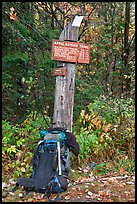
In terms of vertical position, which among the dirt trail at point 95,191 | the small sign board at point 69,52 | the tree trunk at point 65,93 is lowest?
the dirt trail at point 95,191

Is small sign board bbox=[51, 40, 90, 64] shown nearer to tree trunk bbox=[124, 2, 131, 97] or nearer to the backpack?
the backpack

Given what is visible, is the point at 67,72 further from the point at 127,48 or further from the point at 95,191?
the point at 127,48

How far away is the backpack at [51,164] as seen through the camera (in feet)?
12.6

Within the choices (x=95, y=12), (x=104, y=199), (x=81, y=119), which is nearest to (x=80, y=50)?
(x=81, y=119)

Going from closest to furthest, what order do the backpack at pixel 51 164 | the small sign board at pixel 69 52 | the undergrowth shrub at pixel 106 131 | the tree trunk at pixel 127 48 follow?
1. the backpack at pixel 51 164
2. the small sign board at pixel 69 52
3. the undergrowth shrub at pixel 106 131
4. the tree trunk at pixel 127 48

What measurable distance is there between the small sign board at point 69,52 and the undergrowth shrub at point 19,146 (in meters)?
1.67

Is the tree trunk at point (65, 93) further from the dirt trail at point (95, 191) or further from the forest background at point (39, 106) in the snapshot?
the dirt trail at point (95, 191)

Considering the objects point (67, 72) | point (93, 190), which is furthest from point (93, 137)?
point (67, 72)

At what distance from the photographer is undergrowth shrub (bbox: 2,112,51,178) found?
4.82 m

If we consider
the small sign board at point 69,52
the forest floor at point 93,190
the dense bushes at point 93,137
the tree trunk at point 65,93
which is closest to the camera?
the forest floor at point 93,190

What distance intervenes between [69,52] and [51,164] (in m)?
1.98

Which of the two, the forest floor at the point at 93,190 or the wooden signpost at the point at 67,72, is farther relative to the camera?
the wooden signpost at the point at 67,72

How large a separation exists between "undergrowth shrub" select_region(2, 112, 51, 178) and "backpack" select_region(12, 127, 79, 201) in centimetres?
69

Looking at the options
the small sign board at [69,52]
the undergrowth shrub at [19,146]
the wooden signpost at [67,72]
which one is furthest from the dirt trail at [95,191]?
the small sign board at [69,52]
